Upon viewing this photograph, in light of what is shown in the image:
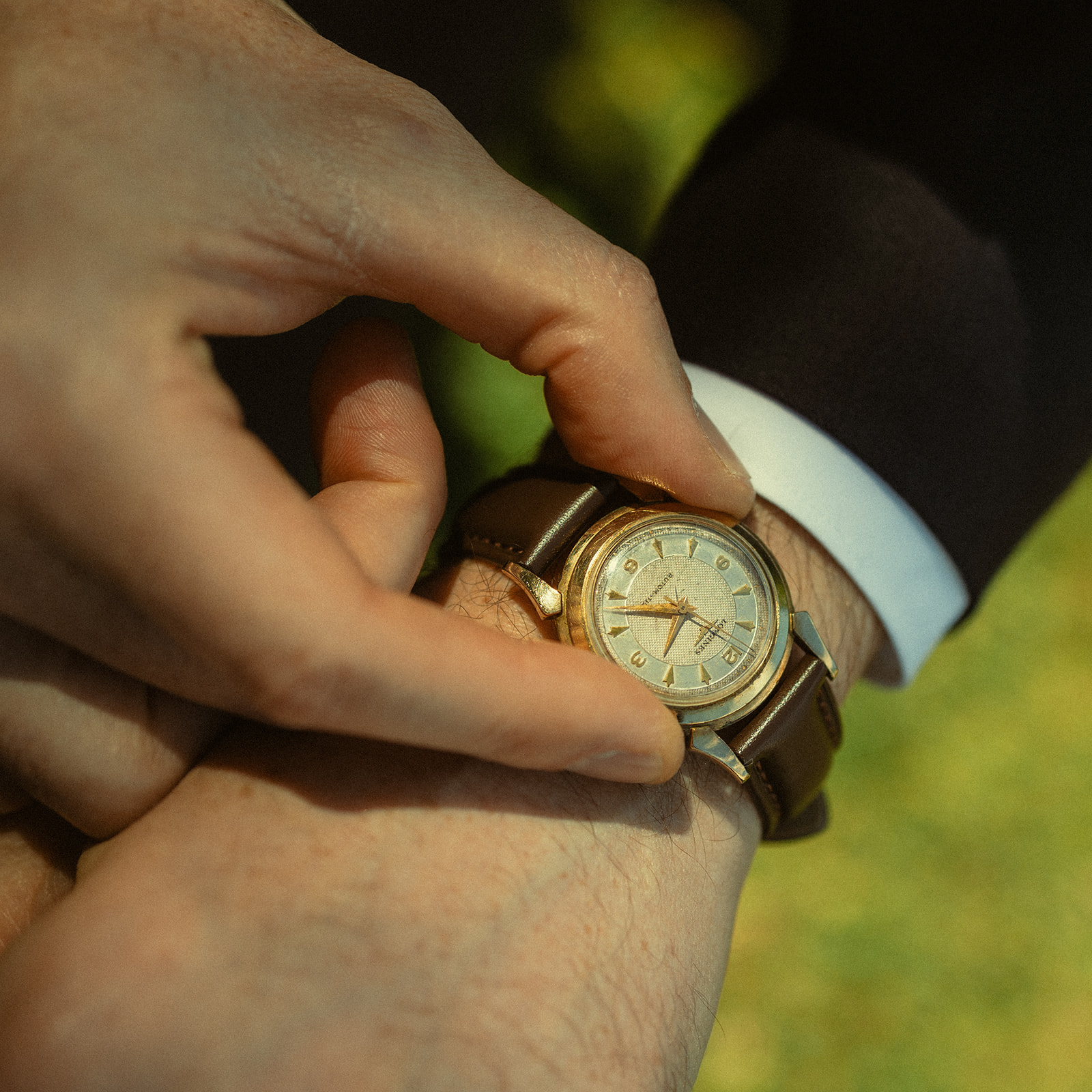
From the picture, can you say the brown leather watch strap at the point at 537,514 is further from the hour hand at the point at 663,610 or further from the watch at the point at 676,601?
the hour hand at the point at 663,610

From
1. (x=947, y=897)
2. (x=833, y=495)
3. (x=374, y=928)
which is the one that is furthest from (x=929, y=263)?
(x=947, y=897)

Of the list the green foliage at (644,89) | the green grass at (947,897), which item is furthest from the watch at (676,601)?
the green foliage at (644,89)

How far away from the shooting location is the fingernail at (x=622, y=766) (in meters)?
1.26

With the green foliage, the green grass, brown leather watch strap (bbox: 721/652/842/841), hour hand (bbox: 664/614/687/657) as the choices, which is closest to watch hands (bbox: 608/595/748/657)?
hour hand (bbox: 664/614/687/657)

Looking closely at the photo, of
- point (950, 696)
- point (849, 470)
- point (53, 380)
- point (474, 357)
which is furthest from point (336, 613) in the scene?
point (950, 696)

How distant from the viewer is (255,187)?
112 cm

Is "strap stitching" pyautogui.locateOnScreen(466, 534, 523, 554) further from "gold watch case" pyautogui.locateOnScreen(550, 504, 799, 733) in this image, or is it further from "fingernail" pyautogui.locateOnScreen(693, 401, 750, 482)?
"fingernail" pyautogui.locateOnScreen(693, 401, 750, 482)

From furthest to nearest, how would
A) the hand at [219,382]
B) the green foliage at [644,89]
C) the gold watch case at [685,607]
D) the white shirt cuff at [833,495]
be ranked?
the green foliage at [644,89] → the white shirt cuff at [833,495] → the gold watch case at [685,607] → the hand at [219,382]

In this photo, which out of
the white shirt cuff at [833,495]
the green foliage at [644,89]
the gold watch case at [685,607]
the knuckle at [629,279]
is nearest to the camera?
the knuckle at [629,279]

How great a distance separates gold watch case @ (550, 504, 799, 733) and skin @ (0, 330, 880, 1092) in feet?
0.47

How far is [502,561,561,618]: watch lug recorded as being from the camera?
4.86 feet

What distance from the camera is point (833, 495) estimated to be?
1722mm

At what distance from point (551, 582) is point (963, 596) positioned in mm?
880

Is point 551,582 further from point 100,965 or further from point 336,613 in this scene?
point 100,965
